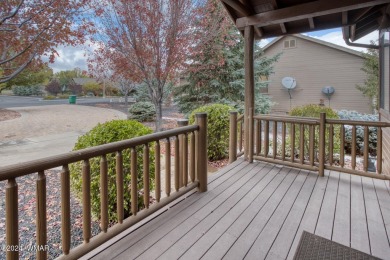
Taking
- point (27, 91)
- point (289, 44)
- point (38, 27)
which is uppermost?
point (289, 44)

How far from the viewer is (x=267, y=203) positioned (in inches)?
108

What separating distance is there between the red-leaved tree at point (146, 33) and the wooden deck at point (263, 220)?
14.4 ft

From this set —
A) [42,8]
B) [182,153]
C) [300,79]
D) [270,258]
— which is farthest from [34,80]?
[270,258]

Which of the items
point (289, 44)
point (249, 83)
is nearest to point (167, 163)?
point (249, 83)

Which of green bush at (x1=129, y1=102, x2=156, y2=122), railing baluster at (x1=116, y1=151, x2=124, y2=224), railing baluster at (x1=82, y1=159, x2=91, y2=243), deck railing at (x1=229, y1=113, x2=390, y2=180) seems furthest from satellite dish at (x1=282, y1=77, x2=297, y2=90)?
railing baluster at (x1=82, y1=159, x2=91, y2=243)

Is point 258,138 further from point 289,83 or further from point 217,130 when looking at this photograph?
point 289,83

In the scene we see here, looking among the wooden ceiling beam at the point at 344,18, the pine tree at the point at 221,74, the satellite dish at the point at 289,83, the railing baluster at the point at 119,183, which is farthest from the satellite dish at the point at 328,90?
the railing baluster at the point at 119,183

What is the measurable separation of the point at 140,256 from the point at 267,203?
152 cm

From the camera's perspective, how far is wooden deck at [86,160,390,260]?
75.5 inches

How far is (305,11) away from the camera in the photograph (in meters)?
3.60

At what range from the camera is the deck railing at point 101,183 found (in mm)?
1341

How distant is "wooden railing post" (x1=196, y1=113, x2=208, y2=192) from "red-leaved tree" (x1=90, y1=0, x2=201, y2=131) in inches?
169

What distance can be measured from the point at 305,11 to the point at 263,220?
3.01 m

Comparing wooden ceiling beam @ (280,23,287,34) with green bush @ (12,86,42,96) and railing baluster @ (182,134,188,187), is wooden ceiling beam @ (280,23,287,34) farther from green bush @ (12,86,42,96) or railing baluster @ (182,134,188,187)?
green bush @ (12,86,42,96)
